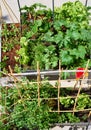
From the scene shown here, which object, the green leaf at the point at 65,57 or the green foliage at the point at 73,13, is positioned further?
the green foliage at the point at 73,13

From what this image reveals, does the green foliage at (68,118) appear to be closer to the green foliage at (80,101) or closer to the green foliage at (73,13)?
the green foliage at (80,101)

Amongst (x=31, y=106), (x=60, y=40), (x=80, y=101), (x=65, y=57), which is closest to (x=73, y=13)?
(x=60, y=40)

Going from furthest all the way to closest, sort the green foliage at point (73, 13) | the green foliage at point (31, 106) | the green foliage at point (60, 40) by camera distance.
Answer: the green foliage at point (73, 13) → the green foliage at point (60, 40) → the green foliage at point (31, 106)

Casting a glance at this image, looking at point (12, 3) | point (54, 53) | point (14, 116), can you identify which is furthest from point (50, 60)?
point (12, 3)

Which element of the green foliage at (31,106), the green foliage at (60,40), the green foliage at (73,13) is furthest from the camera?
the green foliage at (73,13)

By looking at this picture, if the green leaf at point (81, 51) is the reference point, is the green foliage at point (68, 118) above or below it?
A: below

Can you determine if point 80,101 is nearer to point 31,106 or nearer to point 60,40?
point 31,106

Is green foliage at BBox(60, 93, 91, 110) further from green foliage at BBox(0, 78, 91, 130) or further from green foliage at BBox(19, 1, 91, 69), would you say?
green foliage at BBox(19, 1, 91, 69)

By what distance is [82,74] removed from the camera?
3.86 m

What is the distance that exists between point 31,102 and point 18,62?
59 centimetres

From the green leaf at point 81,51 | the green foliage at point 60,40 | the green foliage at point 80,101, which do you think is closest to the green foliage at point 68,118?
the green foliage at point 80,101

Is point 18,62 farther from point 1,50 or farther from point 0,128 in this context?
point 0,128

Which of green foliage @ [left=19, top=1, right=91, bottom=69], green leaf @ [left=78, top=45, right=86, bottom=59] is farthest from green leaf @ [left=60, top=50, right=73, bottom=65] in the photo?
green leaf @ [left=78, top=45, right=86, bottom=59]

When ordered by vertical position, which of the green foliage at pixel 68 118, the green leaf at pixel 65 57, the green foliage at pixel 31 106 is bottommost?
the green foliage at pixel 68 118
